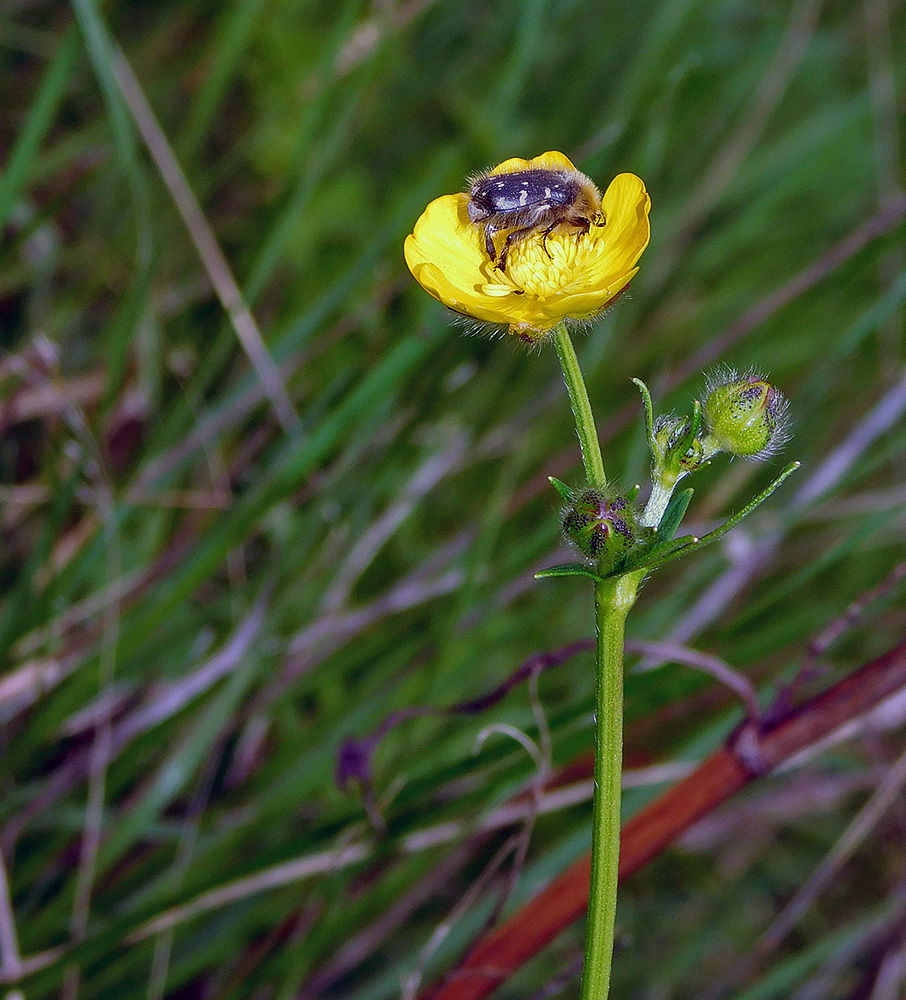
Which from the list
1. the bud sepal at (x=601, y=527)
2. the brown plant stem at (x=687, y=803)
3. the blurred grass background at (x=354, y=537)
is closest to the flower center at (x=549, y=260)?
the bud sepal at (x=601, y=527)

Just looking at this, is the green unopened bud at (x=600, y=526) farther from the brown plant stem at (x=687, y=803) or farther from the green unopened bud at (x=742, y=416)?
the brown plant stem at (x=687, y=803)

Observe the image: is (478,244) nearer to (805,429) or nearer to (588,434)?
(588,434)

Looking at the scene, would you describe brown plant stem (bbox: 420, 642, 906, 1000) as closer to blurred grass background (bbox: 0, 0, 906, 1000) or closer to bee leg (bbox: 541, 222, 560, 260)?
blurred grass background (bbox: 0, 0, 906, 1000)

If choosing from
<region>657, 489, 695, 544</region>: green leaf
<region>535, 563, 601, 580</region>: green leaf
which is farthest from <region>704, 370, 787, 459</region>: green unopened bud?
<region>535, 563, 601, 580</region>: green leaf

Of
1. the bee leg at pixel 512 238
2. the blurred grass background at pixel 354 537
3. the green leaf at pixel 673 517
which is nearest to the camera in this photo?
the green leaf at pixel 673 517

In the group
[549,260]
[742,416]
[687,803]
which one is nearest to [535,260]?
[549,260]
